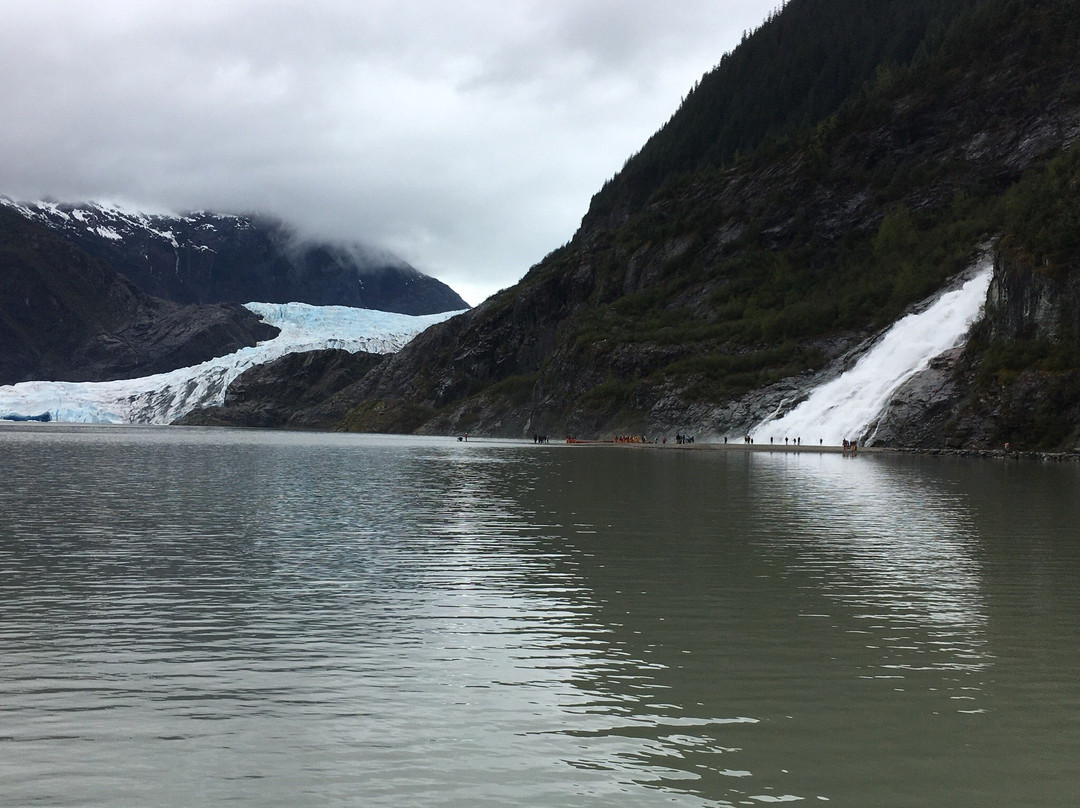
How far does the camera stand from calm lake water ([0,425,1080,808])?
416 inches

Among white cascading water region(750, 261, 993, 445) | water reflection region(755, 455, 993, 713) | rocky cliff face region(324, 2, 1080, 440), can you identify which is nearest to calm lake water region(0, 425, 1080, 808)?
water reflection region(755, 455, 993, 713)

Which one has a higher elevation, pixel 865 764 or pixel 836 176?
pixel 836 176

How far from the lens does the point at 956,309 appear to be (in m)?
117

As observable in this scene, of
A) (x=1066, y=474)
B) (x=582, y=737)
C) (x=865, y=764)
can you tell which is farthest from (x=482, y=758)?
(x=1066, y=474)

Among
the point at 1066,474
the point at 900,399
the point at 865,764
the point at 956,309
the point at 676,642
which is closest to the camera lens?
the point at 865,764

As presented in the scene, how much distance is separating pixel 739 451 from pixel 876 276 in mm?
54422

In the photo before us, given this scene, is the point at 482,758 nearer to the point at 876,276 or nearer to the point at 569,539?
the point at 569,539

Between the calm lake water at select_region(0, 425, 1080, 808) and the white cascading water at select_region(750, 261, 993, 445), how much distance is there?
77.8 m

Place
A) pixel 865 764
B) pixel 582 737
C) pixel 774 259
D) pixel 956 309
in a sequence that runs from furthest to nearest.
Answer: pixel 774 259 → pixel 956 309 → pixel 582 737 → pixel 865 764

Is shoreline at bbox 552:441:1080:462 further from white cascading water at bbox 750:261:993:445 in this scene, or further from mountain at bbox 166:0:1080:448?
white cascading water at bbox 750:261:993:445

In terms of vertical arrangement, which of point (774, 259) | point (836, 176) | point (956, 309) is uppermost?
point (836, 176)

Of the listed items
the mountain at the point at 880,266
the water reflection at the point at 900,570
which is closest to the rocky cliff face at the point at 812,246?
the mountain at the point at 880,266

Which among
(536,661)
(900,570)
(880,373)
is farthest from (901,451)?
(536,661)

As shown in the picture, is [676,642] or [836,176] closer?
[676,642]
